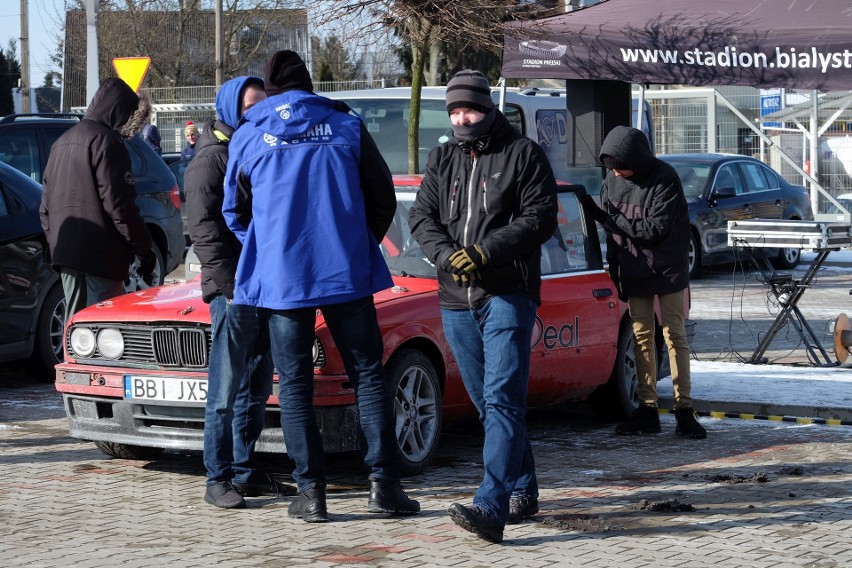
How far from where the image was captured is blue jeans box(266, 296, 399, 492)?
5.98 metres

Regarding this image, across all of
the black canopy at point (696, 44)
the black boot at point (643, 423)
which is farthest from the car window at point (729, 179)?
the black boot at point (643, 423)

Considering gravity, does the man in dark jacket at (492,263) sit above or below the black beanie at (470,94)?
below

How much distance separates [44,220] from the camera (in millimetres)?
8172

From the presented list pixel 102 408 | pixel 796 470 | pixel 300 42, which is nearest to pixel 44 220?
pixel 102 408

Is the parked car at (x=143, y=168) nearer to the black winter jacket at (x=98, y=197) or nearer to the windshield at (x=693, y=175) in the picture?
the black winter jacket at (x=98, y=197)

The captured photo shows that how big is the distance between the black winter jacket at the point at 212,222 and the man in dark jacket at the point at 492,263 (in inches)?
38.3

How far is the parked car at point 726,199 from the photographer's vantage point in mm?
18812

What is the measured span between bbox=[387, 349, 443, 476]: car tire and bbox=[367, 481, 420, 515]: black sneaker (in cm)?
67

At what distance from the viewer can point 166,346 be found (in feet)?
22.8

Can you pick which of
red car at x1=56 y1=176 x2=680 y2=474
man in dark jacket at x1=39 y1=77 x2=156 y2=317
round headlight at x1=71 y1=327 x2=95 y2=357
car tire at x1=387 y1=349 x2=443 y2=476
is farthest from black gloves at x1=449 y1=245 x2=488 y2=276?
man in dark jacket at x1=39 y1=77 x2=156 y2=317

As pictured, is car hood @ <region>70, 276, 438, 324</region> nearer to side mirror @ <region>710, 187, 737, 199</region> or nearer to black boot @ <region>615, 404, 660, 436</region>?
black boot @ <region>615, 404, 660, 436</region>

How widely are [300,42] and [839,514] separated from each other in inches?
2152

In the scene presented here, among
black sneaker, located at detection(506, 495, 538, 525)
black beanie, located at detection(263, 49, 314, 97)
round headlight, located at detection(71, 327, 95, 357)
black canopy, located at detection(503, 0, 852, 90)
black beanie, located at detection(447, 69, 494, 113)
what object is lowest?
black sneaker, located at detection(506, 495, 538, 525)

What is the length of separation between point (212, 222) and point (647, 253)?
2872mm
